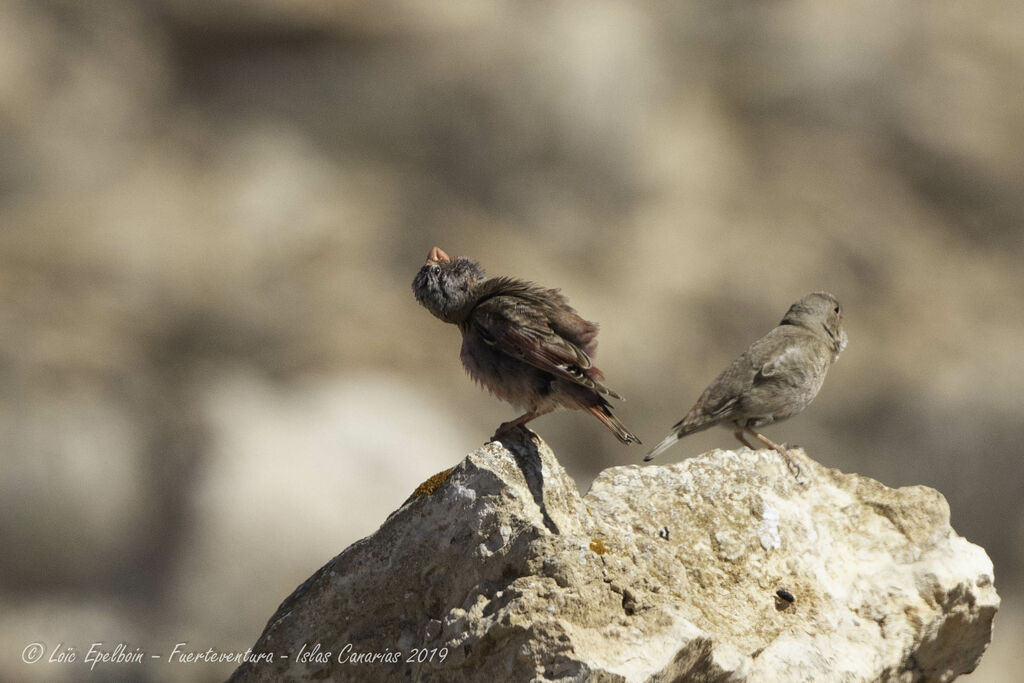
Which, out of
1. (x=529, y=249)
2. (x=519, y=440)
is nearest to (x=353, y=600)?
(x=519, y=440)

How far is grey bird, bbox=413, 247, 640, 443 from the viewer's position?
493 centimetres

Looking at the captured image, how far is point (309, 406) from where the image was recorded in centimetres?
1405

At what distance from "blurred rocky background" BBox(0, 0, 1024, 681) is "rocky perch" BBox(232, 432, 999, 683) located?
27.1 feet

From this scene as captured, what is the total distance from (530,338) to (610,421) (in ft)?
1.51

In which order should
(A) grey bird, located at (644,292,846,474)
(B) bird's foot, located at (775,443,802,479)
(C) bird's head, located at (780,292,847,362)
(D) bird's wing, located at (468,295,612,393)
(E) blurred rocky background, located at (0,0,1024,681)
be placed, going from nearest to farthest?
(D) bird's wing, located at (468,295,612,393), (B) bird's foot, located at (775,443,802,479), (A) grey bird, located at (644,292,846,474), (C) bird's head, located at (780,292,847,362), (E) blurred rocky background, located at (0,0,1024,681)

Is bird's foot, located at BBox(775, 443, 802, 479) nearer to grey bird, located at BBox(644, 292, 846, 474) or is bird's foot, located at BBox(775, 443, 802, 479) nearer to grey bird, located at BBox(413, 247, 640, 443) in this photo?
grey bird, located at BBox(413, 247, 640, 443)

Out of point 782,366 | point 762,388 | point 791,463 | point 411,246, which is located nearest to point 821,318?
point 782,366

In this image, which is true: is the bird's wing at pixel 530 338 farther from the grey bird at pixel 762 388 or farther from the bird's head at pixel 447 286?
the grey bird at pixel 762 388

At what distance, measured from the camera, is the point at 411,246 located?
627 inches

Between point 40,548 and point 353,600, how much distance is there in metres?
9.66

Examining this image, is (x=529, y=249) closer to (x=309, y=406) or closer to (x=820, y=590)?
(x=309, y=406)

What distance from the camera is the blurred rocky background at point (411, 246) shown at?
13.3m

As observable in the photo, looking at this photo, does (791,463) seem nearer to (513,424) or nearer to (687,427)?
(513,424)

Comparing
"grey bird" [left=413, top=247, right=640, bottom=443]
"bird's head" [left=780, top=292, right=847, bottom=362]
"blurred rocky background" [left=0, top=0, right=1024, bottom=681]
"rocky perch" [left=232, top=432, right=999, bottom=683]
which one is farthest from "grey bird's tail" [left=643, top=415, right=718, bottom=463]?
"blurred rocky background" [left=0, top=0, right=1024, bottom=681]
